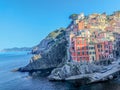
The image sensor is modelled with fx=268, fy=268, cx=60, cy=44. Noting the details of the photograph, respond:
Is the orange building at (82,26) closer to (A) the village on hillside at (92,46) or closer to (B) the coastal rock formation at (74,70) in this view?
(A) the village on hillside at (92,46)

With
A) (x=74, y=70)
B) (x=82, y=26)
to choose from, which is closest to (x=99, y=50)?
(x=74, y=70)

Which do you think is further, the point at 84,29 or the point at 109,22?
the point at 109,22

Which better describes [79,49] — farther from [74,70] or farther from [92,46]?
[74,70]

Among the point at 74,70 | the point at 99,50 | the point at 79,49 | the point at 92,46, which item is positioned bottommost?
the point at 74,70

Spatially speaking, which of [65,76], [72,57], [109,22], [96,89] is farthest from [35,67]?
[96,89]

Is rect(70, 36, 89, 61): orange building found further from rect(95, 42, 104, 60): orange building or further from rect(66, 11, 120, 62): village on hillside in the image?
rect(95, 42, 104, 60): orange building

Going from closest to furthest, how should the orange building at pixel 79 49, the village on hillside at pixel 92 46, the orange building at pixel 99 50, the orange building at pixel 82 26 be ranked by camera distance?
the orange building at pixel 79 49 < the village on hillside at pixel 92 46 < the orange building at pixel 99 50 < the orange building at pixel 82 26

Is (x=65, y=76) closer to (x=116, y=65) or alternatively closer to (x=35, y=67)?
(x=116, y=65)

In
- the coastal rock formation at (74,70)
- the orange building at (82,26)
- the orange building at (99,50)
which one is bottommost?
the coastal rock formation at (74,70)

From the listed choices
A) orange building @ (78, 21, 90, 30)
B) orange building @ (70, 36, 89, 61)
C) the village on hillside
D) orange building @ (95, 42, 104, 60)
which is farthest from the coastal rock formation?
orange building @ (78, 21, 90, 30)

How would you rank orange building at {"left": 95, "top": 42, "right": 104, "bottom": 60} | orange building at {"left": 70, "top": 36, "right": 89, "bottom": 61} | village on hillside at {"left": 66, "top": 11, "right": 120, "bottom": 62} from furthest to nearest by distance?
orange building at {"left": 95, "top": 42, "right": 104, "bottom": 60} < village on hillside at {"left": 66, "top": 11, "right": 120, "bottom": 62} < orange building at {"left": 70, "top": 36, "right": 89, "bottom": 61}

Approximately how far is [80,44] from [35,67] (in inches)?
1350

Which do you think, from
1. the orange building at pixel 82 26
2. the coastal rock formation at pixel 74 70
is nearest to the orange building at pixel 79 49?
the coastal rock formation at pixel 74 70

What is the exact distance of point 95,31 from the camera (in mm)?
131750
